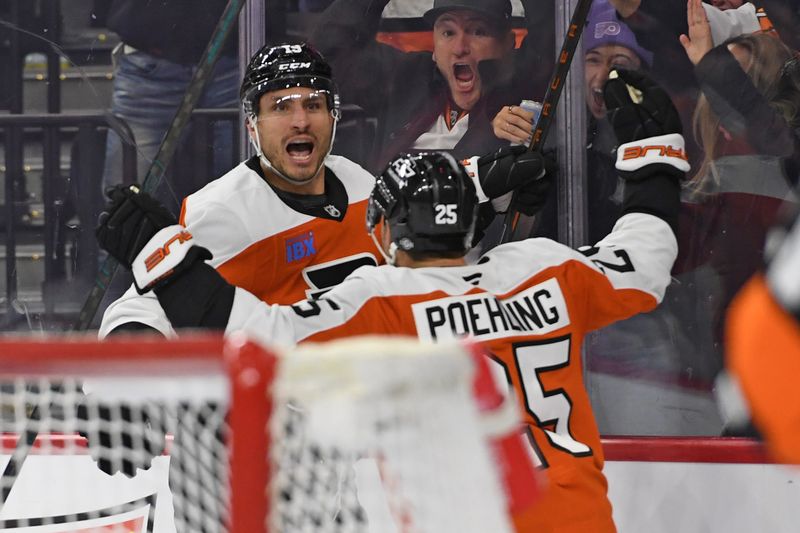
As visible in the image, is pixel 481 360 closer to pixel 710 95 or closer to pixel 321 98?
pixel 321 98

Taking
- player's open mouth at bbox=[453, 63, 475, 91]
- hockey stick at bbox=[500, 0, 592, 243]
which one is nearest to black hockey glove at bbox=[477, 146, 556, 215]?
hockey stick at bbox=[500, 0, 592, 243]

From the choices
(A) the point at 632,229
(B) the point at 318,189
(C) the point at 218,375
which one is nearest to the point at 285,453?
(C) the point at 218,375

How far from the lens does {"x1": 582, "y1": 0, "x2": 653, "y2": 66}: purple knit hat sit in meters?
2.96

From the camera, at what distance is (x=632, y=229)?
214cm

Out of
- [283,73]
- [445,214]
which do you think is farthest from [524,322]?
[283,73]

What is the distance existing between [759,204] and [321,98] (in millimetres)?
1217

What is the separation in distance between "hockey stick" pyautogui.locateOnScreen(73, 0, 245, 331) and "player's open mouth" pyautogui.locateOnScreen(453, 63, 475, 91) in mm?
606

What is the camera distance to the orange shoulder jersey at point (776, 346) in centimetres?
71

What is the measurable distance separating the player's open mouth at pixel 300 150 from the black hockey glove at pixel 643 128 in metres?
0.62

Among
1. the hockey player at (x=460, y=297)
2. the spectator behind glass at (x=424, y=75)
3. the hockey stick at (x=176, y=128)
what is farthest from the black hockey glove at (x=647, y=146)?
the hockey stick at (x=176, y=128)

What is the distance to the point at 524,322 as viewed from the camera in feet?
6.22

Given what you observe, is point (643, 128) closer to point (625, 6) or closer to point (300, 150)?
point (300, 150)

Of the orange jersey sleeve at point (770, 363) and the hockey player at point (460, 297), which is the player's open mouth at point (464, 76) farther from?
the orange jersey sleeve at point (770, 363)

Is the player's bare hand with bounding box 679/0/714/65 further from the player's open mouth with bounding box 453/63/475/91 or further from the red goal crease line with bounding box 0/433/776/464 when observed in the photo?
the red goal crease line with bounding box 0/433/776/464
